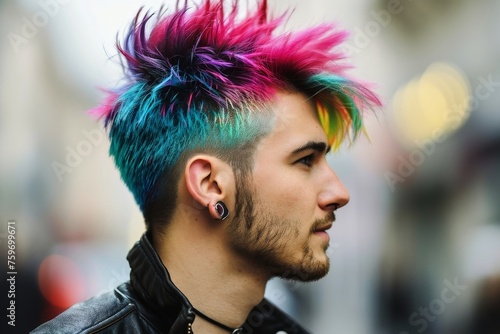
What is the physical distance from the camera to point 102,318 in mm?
2439

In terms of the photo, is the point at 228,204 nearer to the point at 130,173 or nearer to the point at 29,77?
the point at 130,173

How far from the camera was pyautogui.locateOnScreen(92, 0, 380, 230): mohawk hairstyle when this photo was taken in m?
2.66

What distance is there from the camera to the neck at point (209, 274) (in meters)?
2.61

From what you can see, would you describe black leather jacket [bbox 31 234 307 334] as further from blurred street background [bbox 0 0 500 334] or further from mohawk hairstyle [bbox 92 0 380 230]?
blurred street background [bbox 0 0 500 334]

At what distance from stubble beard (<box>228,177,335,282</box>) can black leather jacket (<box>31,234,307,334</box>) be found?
35 cm

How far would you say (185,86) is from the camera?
106 inches

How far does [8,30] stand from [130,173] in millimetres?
5457

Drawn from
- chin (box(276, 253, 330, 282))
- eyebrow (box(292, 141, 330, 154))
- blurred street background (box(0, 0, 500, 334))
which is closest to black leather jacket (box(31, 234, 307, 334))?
chin (box(276, 253, 330, 282))

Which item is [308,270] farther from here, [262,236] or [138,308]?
[138,308]

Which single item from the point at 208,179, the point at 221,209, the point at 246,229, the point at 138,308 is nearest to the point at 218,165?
the point at 208,179

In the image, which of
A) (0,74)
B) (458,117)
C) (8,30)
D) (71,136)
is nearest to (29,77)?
(71,136)

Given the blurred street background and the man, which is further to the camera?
the blurred street background

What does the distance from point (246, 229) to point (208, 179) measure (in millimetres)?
268

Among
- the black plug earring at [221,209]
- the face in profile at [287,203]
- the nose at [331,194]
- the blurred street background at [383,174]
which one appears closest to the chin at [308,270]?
the face in profile at [287,203]
